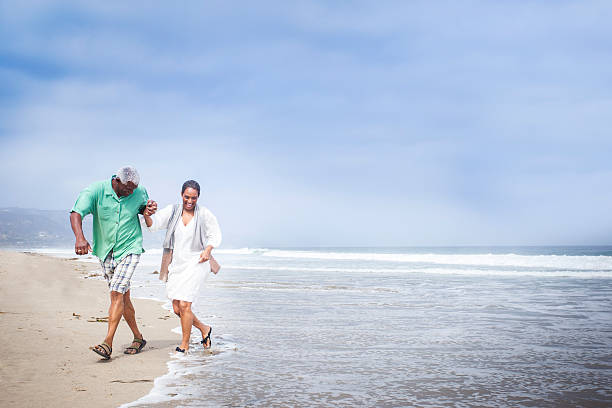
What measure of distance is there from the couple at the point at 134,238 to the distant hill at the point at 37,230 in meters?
80.3

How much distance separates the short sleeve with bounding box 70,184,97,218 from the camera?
4650mm

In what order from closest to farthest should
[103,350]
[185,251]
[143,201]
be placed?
1. [103,350]
2. [143,201]
3. [185,251]

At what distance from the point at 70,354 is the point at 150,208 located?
1.72 metres

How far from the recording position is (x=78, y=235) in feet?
14.7

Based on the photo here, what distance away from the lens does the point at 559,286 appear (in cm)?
1333

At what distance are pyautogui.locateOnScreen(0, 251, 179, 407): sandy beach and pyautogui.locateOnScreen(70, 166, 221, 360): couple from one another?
35 centimetres

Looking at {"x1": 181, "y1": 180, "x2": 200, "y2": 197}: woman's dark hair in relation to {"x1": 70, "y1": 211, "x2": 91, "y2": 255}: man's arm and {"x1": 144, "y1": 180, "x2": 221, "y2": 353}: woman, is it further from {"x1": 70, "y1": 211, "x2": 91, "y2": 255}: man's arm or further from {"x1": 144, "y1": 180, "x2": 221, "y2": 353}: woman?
{"x1": 70, "y1": 211, "x2": 91, "y2": 255}: man's arm

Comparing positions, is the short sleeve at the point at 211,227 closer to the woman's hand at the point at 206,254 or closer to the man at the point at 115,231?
the woman's hand at the point at 206,254

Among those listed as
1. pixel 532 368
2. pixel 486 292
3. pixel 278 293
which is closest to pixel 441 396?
pixel 532 368

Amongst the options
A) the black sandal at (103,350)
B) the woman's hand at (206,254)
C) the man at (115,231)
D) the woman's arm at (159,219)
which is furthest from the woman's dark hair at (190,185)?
the black sandal at (103,350)

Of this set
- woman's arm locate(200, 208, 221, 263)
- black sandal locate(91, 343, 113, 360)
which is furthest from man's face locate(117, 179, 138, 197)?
black sandal locate(91, 343, 113, 360)

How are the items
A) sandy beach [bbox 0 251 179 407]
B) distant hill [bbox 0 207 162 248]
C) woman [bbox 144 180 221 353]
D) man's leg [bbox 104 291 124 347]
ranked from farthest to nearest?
distant hill [bbox 0 207 162 248], woman [bbox 144 180 221 353], man's leg [bbox 104 291 124 347], sandy beach [bbox 0 251 179 407]

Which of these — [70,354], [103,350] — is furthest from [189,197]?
[70,354]

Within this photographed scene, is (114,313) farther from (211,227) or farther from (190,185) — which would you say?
(190,185)
